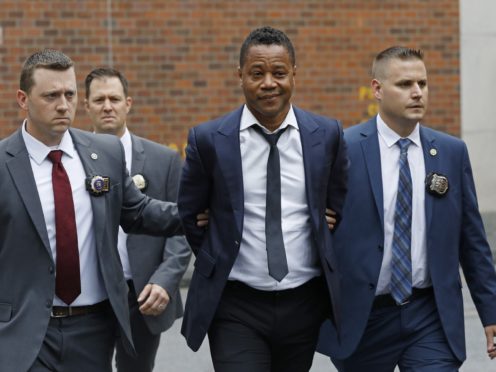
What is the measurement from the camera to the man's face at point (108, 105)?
7230 millimetres

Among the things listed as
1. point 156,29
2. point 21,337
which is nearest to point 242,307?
point 21,337

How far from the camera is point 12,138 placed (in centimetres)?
548

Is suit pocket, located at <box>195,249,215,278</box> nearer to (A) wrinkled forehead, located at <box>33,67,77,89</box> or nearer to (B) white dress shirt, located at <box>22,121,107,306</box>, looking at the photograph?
(B) white dress shirt, located at <box>22,121,107,306</box>

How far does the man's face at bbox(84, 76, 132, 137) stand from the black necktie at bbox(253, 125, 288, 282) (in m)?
2.01

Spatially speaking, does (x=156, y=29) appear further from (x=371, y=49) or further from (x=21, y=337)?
(x=21, y=337)

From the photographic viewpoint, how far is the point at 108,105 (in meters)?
7.29

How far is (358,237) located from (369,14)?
9.94m

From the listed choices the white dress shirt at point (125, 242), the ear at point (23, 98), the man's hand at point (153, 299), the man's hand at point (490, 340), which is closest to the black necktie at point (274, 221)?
the ear at point (23, 98)

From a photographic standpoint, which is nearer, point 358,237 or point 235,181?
point 235,181

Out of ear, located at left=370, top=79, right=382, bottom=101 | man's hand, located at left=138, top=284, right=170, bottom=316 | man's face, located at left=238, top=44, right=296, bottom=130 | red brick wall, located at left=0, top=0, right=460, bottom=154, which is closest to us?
man's face, located at left=238, top=44, right=296, bottom=130

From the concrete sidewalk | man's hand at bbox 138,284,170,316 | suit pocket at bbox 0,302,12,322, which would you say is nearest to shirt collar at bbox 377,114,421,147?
man's hand at bbox 138,284,170,316

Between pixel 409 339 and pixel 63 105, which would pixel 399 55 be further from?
pixel 63 105

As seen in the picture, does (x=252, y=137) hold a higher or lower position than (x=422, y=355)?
higher

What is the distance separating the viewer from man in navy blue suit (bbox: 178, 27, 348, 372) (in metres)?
5.34
